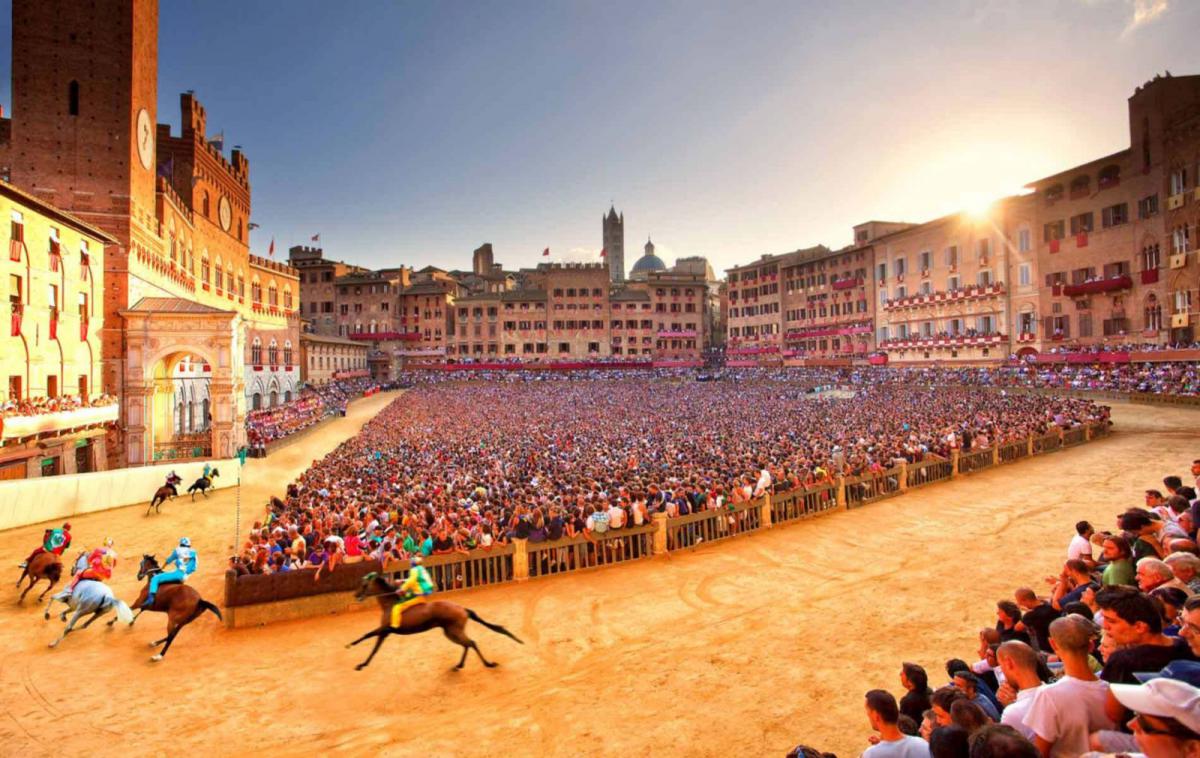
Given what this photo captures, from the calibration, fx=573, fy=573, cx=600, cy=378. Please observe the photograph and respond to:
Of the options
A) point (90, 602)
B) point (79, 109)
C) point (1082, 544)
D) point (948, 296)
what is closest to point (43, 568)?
point (90, 602)

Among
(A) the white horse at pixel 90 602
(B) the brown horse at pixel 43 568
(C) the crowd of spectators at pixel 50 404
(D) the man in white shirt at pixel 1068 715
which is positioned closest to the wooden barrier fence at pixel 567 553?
(A) the white horse at pixel 90 602

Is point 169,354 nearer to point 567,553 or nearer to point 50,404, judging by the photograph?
point 50,404

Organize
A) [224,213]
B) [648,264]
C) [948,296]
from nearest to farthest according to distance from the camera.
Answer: [224,213]
[948,296]
[648,264]

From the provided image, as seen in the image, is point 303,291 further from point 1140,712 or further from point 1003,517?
point 1140,712

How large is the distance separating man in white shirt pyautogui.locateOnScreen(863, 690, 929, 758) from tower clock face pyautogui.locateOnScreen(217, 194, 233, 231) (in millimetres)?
51398

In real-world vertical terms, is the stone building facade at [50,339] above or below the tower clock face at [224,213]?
below

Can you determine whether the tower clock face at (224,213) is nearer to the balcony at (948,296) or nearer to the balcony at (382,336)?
the balcony at (382,336)

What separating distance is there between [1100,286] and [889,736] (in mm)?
49086

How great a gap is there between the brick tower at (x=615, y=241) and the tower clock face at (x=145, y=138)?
104 meters

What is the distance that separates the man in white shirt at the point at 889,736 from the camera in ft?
12.3

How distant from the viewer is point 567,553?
12.1 meters

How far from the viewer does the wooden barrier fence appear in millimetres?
10492

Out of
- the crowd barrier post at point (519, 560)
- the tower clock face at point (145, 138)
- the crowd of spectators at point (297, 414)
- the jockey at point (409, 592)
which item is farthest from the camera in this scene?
the crowd of spectators at point (297, 414)

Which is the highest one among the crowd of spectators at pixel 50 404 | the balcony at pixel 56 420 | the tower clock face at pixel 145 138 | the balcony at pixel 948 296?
the tower clock face at pixel 145 138
